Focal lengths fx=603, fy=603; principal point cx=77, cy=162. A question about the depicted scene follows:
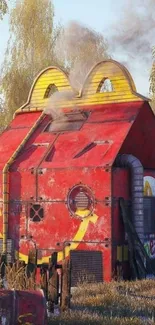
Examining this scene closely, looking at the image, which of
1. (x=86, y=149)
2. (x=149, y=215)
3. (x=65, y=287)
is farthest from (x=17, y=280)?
(x=149, y=215)

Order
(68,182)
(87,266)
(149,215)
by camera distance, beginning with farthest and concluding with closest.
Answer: (149,215)
(68,182)
(87,266)

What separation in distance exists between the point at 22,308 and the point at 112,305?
2.98 metres

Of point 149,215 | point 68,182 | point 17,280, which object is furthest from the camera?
point 149,215

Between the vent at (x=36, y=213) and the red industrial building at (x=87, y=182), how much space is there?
0.08 feet

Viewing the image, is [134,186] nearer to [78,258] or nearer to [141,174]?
[141,174]

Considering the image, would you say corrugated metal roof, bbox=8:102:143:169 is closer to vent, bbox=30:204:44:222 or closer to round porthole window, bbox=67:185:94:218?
round porthole window, bbox=67:185:94:218

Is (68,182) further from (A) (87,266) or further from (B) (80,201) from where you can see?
(A) (87,266)

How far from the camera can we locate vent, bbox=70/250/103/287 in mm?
13766

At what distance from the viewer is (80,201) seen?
1422 cm

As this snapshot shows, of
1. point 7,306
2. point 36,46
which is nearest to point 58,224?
point 7,306

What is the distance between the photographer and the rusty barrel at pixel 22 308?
7.12 meters

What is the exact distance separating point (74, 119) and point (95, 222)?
338 cm

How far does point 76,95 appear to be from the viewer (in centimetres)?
1666

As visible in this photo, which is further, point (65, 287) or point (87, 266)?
point (87, 266)
